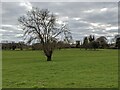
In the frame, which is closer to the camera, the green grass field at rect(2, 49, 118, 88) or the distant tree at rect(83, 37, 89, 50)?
the green grass field at rect(2, 49, 118, 88)

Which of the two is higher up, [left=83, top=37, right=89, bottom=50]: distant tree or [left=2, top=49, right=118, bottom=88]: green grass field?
[left=83, top=37, right=89, bottom=50]: distant tree

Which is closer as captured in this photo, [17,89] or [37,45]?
[17,89]

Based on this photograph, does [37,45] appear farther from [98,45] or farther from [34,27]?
[98,45]

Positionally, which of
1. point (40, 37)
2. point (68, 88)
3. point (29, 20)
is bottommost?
point (68, 88)

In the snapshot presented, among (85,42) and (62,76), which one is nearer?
(62,76)

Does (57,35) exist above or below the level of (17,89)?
above

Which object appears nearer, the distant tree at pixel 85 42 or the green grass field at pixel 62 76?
the green grass field at pixel 62 76

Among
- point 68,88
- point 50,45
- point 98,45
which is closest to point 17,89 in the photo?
point 68,88

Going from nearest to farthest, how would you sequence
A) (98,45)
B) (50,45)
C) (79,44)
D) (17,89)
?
(17,89), (50,45), (98,45), (79,44)

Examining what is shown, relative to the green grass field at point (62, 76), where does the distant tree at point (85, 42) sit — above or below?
above

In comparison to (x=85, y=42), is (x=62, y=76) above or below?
below

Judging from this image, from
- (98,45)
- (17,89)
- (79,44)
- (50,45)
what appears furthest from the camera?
(79,44)

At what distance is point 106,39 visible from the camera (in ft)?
486

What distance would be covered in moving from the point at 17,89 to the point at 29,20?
39.2 metres
